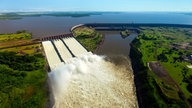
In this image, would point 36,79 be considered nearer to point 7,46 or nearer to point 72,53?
point 72,53

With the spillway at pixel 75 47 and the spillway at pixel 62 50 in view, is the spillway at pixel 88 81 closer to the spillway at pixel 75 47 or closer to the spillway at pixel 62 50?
the spillway at pixel 62 50

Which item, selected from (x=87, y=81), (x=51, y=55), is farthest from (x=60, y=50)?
(x=87, y=81)

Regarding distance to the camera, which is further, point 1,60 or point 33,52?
point 33,52

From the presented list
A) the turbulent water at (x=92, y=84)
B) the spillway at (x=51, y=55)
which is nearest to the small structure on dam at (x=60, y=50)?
the spillway at (x=51, y=55)

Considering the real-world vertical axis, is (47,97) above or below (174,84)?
below

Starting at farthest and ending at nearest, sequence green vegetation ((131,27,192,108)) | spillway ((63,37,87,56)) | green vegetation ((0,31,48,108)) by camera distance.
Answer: spillway ((63,37,87,56)) → green vegetation ((131,27,192,108)) → green vegetation ((0,31,48,108))

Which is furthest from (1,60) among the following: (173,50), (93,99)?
(173,50)

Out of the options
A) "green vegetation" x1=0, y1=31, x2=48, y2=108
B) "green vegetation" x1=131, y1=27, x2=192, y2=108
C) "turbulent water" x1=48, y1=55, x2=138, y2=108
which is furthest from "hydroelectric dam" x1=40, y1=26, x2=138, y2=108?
"green vegetation" x1=131, y1=27, x2=192, y2=108

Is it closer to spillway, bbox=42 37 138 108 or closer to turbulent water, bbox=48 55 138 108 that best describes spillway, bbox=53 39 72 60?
spillway, bbox=42 37 138 108
